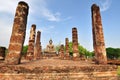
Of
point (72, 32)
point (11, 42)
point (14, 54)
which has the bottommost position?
point (14, 54)

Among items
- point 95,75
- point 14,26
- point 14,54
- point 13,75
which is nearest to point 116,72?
point 95,75

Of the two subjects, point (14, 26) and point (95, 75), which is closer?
point (95, 75)

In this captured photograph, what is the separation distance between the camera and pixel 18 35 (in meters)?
8.59

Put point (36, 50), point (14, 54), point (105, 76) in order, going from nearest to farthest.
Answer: point (105, 76) < point (14, 54) < point (36, 50)

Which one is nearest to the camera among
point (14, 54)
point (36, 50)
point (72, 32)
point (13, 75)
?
point (13, 75)

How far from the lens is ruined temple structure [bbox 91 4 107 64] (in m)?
9.11

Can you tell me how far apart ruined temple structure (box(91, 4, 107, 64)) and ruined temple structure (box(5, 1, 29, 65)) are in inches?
186

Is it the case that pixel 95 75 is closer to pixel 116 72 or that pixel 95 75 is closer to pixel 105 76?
pixel 105 76

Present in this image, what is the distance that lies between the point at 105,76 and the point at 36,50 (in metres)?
14.7

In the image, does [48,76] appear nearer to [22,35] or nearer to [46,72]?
[46,72]

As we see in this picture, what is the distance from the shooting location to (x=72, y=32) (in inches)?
682

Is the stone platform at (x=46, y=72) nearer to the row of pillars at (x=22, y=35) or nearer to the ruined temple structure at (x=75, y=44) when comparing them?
the row of pillars at (x=22, y=35)

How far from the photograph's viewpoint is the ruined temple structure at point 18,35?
26.7 ft

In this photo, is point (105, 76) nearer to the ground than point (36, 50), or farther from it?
nearer to the ground
